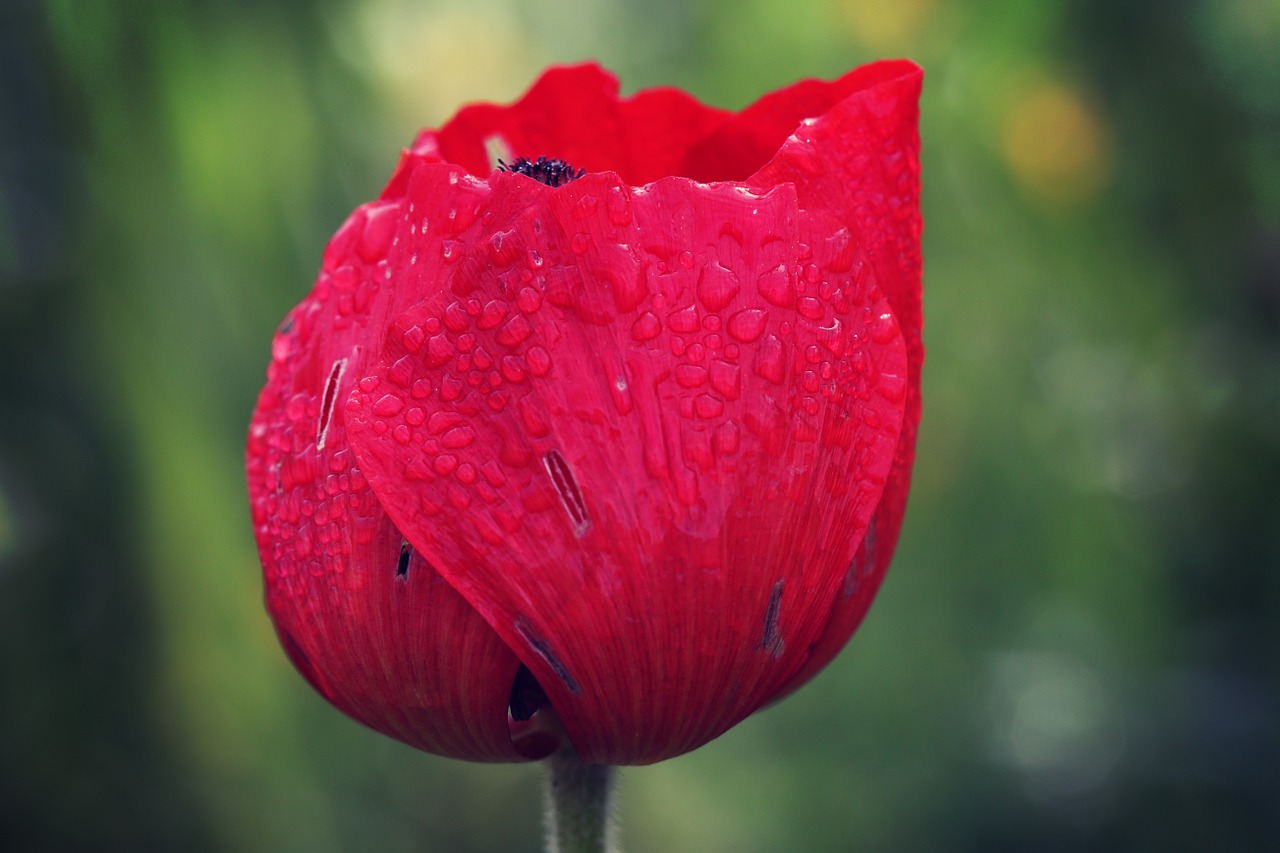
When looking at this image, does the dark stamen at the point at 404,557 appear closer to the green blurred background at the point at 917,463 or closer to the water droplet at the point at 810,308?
the water droplet at the point at 810,308

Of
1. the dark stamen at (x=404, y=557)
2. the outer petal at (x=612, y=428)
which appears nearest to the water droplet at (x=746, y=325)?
the outer petal at (x=612, y=428)

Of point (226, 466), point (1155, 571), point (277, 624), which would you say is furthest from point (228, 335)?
point (1155, 571)

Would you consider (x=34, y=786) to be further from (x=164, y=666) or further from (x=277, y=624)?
(x=277, y=624)

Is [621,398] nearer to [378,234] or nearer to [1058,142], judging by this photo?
[378,234]

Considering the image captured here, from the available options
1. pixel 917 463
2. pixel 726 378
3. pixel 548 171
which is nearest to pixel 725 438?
pixel 726 378

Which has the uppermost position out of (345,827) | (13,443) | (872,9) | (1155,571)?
(872,9)
